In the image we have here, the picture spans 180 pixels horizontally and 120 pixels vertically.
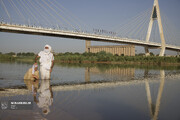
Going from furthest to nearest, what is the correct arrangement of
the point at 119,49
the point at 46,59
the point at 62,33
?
the point at 119,49 → the point at 62,33 → the point at 46,59

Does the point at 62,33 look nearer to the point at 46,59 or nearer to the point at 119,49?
the point at 46,59

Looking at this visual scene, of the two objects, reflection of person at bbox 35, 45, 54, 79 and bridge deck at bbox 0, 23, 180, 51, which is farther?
bridge deck at bbox 0, 23, 180, 51

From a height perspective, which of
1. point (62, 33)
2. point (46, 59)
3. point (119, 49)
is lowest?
point (46, 59)

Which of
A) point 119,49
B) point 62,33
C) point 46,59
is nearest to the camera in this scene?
point 46,59

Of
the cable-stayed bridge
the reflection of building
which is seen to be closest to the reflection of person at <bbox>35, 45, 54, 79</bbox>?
the cable-stayed bridge

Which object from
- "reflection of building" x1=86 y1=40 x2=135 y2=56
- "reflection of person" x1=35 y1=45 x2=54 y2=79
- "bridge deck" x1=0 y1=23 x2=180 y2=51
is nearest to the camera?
"reflection of person" x1=35 y1=45 x2=54 y2=79

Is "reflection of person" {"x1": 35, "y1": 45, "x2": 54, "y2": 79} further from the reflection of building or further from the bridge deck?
the reflection of building

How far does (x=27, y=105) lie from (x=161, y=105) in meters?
3.62

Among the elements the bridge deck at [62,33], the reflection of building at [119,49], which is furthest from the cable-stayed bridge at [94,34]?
the reflection of building at [119,49]

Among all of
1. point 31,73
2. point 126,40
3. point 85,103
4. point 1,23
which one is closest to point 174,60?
point 126,40

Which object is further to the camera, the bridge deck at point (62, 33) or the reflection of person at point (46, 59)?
the bridge deck at point (62, 33)

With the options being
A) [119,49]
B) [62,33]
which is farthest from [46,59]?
[119,49]

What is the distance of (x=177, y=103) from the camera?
629cm

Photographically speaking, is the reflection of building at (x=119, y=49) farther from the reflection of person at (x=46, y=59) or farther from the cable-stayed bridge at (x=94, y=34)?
the reflection of person at (x=46, y=59)
